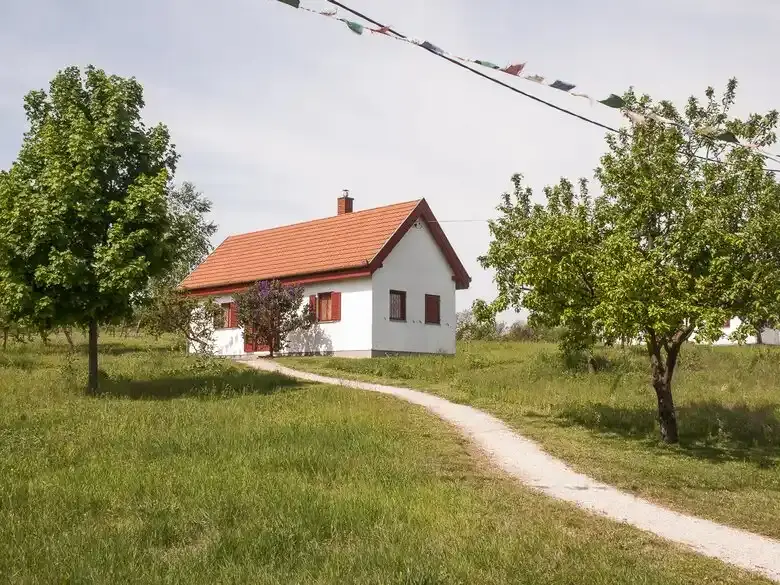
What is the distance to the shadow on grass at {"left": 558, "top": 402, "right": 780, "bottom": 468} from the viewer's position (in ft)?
48.7

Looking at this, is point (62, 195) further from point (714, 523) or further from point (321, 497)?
point (714, 523)

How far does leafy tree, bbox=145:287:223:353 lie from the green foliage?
11.3 m

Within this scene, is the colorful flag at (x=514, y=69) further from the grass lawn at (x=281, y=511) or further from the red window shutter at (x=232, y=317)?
the red window shutter at (x=232, y=317)

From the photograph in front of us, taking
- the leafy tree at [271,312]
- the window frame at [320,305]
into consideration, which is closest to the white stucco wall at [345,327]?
the window frame at [320,305]

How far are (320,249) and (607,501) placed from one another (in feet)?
75.0

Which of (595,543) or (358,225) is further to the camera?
(358,225)

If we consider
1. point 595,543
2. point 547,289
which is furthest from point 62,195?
point 595,543

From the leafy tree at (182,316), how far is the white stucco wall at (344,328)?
185 centimetres

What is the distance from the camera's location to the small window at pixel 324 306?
100.0 feet

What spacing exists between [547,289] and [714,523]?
625cm

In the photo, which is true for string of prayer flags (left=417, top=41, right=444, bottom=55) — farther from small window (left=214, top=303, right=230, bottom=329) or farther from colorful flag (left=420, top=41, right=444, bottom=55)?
small window (left=214, top=303, right=230, bottom=329)

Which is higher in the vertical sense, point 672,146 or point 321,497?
point 672,146

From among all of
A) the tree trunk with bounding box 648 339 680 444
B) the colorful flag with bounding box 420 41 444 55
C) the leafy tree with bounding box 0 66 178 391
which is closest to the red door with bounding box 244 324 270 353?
the leafy tree with bounding box 0 66 178 391

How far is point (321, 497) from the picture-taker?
8.81 meters
